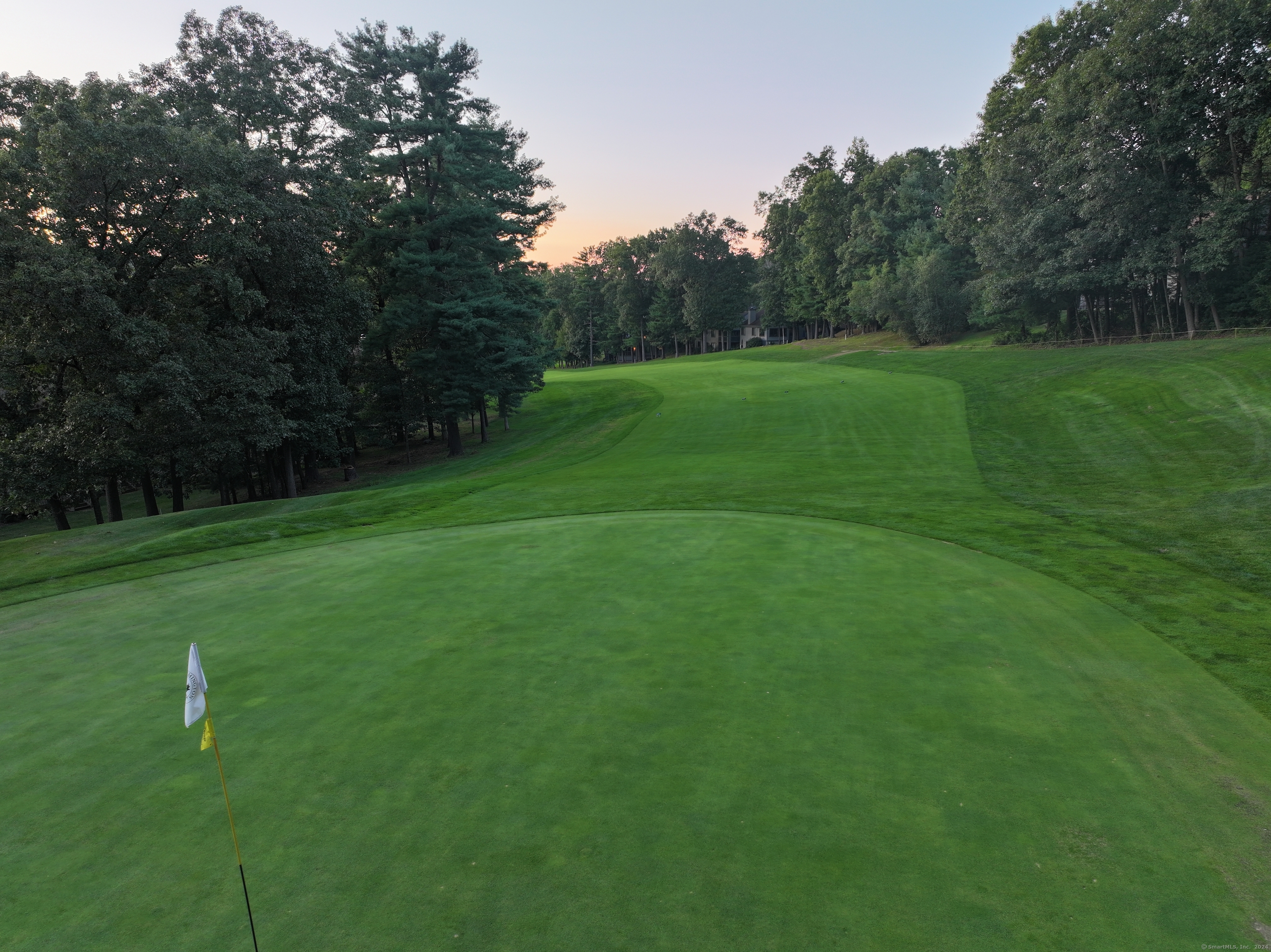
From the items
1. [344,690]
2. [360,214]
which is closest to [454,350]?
[360,214]

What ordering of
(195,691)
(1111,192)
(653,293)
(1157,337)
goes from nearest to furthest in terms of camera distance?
(195,691)
(1111,192)
(1157,337)
(653,293)

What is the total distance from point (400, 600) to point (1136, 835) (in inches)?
310

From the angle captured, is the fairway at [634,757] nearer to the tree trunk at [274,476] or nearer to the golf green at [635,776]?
the golf green at [635,776]

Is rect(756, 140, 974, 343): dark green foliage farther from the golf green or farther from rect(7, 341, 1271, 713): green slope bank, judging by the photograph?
the golf green

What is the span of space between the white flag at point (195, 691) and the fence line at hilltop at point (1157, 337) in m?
43.7

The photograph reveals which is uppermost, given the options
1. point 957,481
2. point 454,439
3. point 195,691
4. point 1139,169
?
point 1139,169

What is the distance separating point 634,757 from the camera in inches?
199

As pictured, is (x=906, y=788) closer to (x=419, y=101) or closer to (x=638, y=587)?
(x=638, y=587)

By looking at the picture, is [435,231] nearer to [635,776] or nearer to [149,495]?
[149,495]

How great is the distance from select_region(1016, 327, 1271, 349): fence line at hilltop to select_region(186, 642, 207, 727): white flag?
1720 inches

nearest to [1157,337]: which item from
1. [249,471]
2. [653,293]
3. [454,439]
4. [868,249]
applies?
[868,249]

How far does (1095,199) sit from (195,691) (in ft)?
155

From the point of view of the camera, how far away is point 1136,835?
4160 mm

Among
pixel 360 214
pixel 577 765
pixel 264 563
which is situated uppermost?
pixel 360 214
